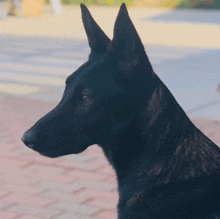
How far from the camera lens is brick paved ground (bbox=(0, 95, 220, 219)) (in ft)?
13.2

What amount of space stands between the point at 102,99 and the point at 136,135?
26cm

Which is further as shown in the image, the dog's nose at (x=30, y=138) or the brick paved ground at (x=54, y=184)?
the brick paved ground at (x=54, y=184)

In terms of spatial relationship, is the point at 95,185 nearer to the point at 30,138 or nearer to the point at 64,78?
the point at 30,138

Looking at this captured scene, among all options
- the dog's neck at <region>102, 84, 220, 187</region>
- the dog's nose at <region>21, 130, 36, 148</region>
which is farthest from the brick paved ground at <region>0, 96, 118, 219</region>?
the dog's neck at <region>102, 84, 220, 187</region>

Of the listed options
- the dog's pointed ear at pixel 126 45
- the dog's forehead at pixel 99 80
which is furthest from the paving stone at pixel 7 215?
the dog's pointed ear at pixel 126 45

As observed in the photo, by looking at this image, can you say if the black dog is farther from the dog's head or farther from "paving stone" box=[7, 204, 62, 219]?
"paving stone" box=[7, 204, 62, 219]

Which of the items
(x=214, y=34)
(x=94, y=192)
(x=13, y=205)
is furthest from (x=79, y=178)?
(x=214, y=34)

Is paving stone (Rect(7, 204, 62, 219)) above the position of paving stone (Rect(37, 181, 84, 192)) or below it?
below

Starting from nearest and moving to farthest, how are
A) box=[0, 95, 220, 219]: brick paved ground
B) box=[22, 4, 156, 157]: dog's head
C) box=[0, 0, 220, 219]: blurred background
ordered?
box=[22, 4, 156, 157]: dog's head, box=[0, 95, 220, 219]: brick paved ground, box=[0, 0, 220, 219]: blurred background

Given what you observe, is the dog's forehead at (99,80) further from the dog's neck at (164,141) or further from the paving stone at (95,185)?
the paving stone at (95,185)

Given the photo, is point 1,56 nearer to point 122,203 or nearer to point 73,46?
point 73,46

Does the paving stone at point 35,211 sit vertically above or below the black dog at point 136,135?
below

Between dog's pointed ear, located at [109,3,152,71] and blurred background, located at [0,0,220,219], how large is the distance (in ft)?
5.99

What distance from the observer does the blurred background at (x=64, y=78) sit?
4.31 m
